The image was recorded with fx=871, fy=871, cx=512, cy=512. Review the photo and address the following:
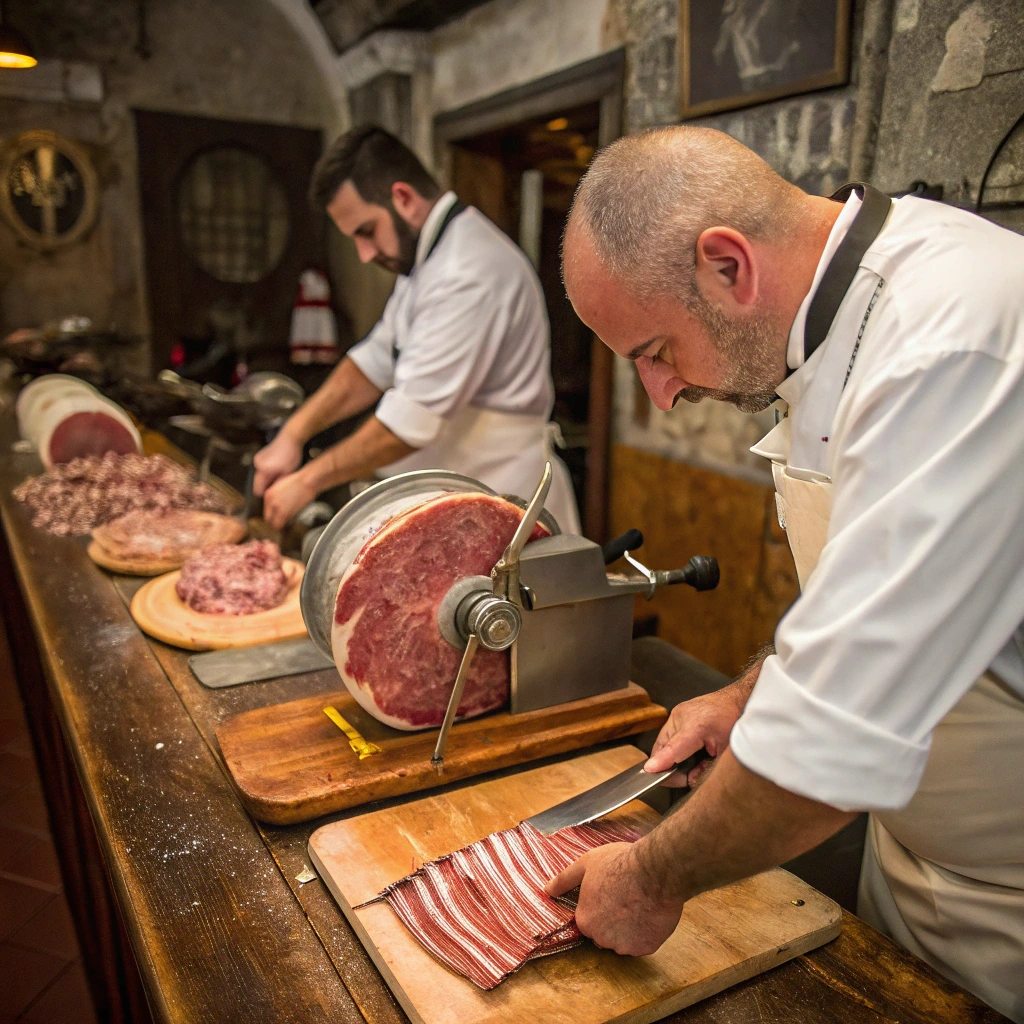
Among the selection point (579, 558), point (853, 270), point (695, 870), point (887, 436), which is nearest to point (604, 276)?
point (853, 270)

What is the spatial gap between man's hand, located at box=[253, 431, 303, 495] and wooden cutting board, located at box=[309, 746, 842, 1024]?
5.88 ft

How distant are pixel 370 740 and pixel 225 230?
662 cm

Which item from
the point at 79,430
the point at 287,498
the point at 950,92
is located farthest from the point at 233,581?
the point at 950,92

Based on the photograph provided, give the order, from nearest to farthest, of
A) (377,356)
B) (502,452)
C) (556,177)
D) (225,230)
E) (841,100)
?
(841,100) < (502,452) < (377,356) < (556,177) < (225,230)

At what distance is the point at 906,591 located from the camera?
0.90 m

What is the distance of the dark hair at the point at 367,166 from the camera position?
3064 mm

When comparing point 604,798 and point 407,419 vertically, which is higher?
point 407,419

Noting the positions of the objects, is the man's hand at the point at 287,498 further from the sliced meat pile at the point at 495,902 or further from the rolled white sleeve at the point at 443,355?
the sliced meat pile at the point at 495,902

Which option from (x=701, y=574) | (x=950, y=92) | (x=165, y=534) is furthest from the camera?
(x=165, y=534)

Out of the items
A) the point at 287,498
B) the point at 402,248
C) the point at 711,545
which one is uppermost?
the point at 402,248

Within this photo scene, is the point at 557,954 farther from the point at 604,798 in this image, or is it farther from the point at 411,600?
the point at 411,600

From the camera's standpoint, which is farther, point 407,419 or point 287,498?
point 407,419

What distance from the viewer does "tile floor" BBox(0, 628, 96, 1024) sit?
2.31 metres

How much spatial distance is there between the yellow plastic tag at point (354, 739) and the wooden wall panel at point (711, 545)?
2.13 metres
